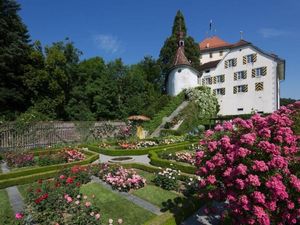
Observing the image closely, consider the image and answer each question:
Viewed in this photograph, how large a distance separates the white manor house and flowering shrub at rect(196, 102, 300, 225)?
1224 inches

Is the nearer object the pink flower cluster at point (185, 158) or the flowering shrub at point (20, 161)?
the pink flower cluster at point (185, 158)

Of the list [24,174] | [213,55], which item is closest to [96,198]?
[24,174]

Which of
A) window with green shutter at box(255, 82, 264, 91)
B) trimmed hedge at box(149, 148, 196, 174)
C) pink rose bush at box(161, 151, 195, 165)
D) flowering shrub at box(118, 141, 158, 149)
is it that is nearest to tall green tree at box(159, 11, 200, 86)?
window with green shutter at box(255, 82, 264, 91)

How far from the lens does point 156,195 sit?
8359mm

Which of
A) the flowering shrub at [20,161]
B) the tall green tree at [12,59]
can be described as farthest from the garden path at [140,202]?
the tall green tree at [12,59]

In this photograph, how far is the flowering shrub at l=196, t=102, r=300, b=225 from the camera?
4684 mm

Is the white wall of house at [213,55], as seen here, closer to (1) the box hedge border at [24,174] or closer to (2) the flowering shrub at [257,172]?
(1) the box hedge border at [24,174]

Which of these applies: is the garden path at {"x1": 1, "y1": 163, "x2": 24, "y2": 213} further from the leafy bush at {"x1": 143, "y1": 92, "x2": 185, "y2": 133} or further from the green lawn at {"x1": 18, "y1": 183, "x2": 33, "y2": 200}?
the leafy bush at {"x1": 143, "y1": 92, "x2": 185, "y2": 133}

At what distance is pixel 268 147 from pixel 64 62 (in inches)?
1391

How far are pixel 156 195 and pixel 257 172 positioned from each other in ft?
14.0

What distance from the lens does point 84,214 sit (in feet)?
20.1

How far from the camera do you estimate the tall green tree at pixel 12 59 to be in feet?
96.8

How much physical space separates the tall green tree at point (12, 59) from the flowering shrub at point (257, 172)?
29.3 metres

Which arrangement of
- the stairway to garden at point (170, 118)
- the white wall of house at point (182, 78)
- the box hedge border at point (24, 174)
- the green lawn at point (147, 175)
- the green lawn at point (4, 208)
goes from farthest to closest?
the white wall of house at point (182, 78)
the stairway to garden at point (170, 118)
the box hedge border at point (24, 174)
the green lawn at point (147, 175)
the green lawn at point (4, 208)
